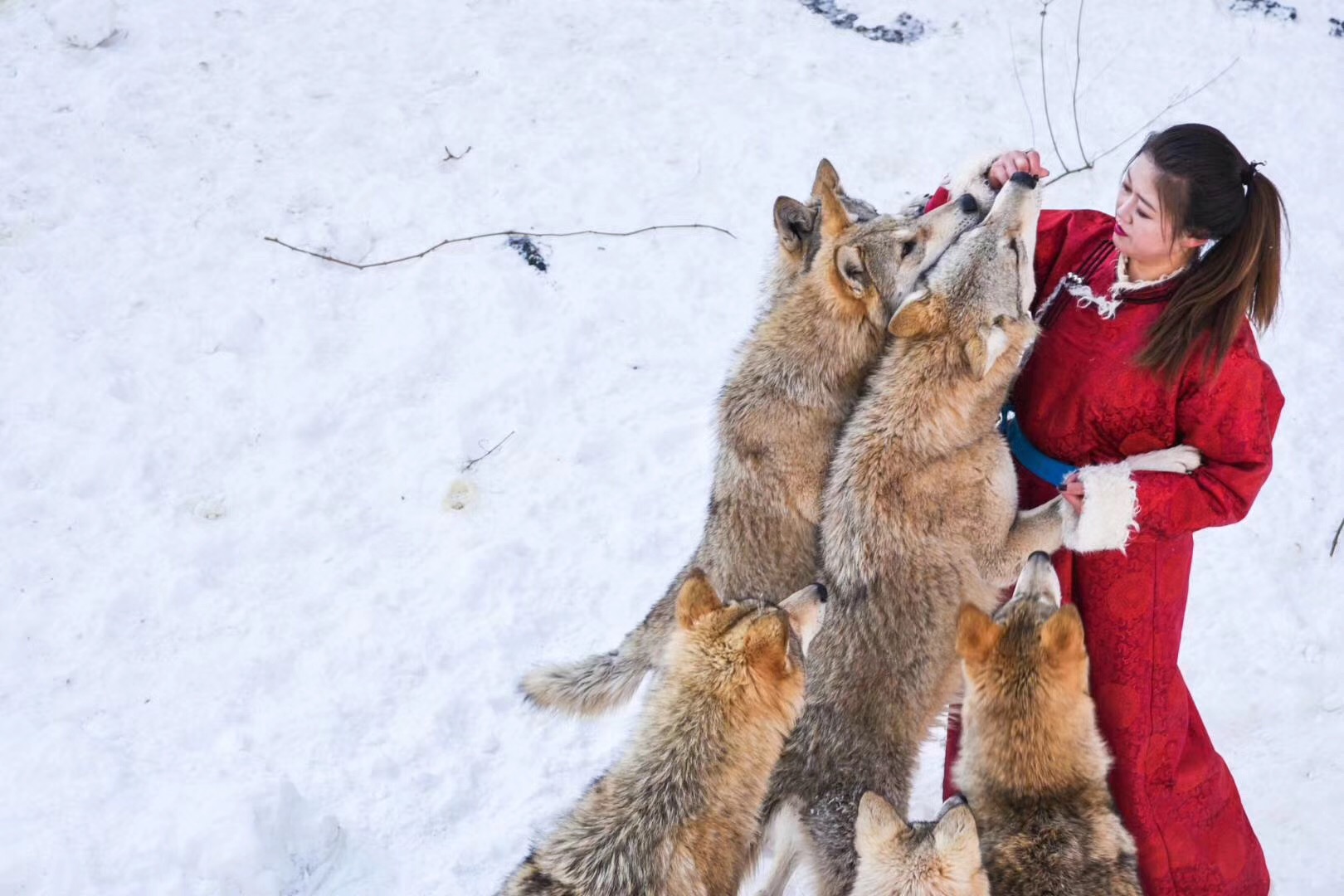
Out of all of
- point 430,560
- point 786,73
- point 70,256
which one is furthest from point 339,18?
point 430,560

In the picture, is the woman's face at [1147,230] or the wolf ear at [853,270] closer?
the woman's face at [1147,230]

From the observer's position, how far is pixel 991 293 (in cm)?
423

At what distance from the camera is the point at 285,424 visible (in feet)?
22.7

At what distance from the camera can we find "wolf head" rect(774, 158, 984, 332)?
4574 mm

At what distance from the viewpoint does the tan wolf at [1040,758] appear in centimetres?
392

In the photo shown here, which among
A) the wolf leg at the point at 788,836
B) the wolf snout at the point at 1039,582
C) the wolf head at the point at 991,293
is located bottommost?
the wolf leg at the point at 788,836

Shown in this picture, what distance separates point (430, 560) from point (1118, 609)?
4.01 meters

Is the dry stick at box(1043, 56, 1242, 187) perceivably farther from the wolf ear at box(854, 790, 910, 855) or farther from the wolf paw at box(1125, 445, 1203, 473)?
the wolf ear at box(854, 790, 910, 855)

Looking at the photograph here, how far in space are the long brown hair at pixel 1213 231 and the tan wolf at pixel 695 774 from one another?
1747 millimetres

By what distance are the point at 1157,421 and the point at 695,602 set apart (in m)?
1.91

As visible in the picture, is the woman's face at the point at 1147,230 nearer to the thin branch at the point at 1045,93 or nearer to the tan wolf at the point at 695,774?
the tan wolf at the point at 695,774

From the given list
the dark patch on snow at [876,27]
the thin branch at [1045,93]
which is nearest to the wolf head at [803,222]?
the thin branch at [1045,93]

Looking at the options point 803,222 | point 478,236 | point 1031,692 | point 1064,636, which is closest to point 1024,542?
point 1064,636

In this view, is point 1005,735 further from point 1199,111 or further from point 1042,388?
point 1199,111
